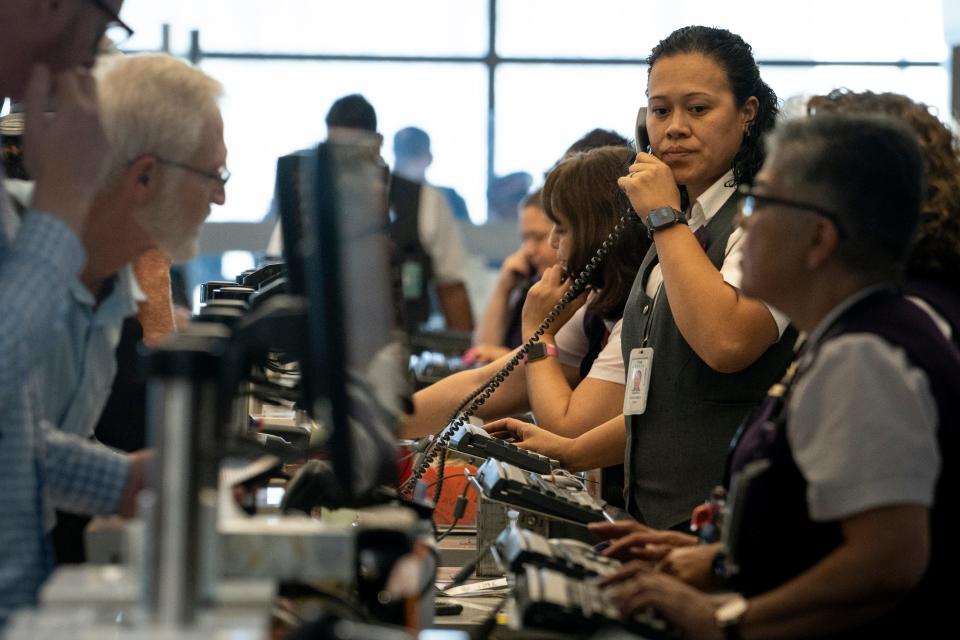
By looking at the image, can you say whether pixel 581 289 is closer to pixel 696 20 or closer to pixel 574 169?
pixel 574 169

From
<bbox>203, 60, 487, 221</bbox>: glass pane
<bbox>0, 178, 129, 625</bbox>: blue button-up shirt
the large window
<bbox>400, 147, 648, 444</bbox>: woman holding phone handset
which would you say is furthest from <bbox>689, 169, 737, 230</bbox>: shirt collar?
the large window

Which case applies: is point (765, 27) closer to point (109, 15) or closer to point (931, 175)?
point (931, 175)

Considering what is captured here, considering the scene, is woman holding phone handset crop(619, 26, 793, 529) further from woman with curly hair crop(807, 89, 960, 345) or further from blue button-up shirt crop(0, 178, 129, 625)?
blue button-up shirt crop(0, 178, 129, 625)

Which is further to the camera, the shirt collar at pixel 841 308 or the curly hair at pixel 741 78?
the curly hair at pixel 741 78

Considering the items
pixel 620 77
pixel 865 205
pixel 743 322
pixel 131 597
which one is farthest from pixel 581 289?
pixel 620 77

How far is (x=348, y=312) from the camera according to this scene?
1.32 metres

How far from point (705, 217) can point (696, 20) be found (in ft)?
16.5

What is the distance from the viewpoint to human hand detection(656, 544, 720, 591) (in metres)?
1.73

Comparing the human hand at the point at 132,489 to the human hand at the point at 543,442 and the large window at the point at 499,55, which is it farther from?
the large window at the point at 499,55

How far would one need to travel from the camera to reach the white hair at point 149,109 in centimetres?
175

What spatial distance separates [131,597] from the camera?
1161 mm

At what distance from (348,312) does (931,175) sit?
997 millimetres

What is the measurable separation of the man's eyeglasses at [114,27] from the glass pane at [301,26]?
562 centimetres

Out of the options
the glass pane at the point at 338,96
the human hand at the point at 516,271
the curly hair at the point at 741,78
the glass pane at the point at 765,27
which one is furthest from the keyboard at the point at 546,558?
the glass pane at the point at 765,27
